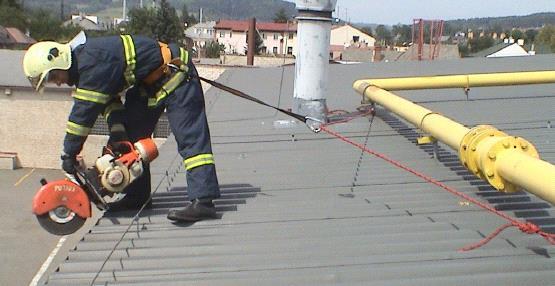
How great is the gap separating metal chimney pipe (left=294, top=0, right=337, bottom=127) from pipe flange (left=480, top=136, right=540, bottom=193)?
3.26 m

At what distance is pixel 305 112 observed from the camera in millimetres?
6613

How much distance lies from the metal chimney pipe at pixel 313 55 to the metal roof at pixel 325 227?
43 centimetres

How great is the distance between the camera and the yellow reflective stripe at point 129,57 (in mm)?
3811

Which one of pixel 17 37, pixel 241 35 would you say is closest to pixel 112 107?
pixel 17 37

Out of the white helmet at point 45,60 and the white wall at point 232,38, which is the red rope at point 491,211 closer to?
the white helmet at point 45,60

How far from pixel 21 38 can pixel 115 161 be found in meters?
60.0

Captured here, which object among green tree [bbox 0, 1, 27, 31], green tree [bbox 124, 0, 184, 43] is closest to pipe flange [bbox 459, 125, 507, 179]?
green tree [bbox 124, 0, 184, 43]

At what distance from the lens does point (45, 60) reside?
3.77m

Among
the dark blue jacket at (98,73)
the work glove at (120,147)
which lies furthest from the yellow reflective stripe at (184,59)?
the work glove at (120,147)

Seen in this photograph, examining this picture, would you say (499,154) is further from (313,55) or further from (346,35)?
(346,35)

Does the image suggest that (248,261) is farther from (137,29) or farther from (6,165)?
(137,29)

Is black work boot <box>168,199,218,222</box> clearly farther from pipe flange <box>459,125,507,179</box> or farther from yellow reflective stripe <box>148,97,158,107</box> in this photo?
pipe flange <box>459,125,507,179</box>

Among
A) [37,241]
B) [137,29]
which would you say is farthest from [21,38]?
[37,241]

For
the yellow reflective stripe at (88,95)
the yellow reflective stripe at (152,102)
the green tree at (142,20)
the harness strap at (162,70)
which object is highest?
the green tree at (142,20)
